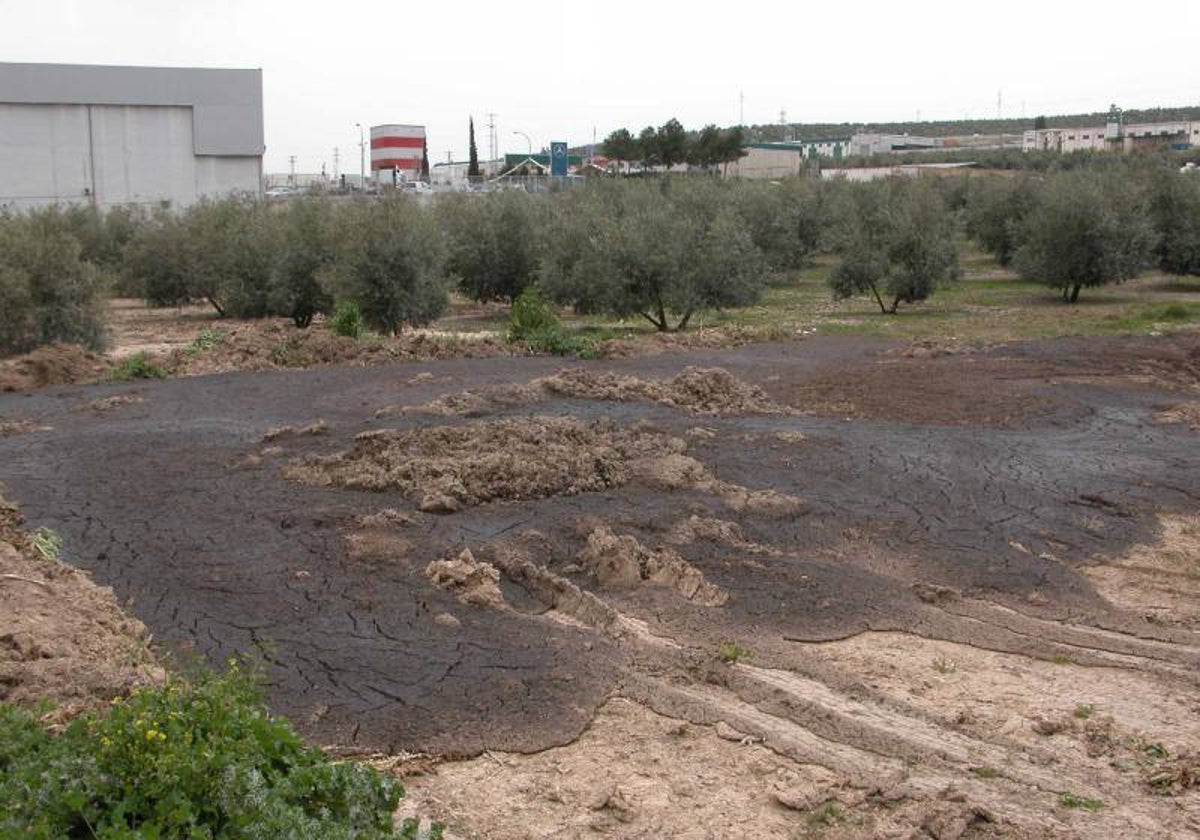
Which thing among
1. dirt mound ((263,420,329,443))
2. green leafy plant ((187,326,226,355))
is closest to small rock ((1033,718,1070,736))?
dirt mound ((263,420,329,443))

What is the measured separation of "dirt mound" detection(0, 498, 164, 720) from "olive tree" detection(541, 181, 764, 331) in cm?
1860

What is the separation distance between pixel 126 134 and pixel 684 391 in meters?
47.0

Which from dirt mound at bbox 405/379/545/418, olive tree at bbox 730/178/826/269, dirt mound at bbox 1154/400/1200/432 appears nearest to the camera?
dirt mound at bbox 405/379/545/418

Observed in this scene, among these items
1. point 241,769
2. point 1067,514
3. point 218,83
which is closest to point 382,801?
point 241,769

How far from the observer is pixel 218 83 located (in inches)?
2195

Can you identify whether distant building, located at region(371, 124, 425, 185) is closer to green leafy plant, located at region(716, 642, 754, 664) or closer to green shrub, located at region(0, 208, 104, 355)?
green shrub, located at region(0, 208, 104, 355)

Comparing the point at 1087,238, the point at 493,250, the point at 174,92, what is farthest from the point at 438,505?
the point at 174,92

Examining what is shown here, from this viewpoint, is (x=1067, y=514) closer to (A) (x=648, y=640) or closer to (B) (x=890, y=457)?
(B) (x=890, y=457)

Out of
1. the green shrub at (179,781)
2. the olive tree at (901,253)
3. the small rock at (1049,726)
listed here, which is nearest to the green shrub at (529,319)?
the olive tree at (901,253)

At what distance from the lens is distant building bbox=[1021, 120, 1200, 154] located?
9575 cm

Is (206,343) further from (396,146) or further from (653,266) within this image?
(396,146)

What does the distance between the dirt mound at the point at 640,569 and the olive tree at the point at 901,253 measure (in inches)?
870

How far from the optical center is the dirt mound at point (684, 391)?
47.9ft

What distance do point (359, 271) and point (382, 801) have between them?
2051cm
